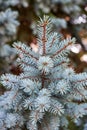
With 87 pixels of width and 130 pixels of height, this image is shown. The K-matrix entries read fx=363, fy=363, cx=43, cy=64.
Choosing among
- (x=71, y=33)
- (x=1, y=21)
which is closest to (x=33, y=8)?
(x=71, y=33)

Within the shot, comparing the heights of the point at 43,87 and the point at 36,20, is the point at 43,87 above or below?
below

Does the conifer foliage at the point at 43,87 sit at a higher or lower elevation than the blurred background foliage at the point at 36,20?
lower

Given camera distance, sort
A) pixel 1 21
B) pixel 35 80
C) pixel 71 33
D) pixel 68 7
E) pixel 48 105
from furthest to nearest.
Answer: pixel 71 33 < pixel 68 7 < pixel 1 21 < pixel 35 80 < pixel 48 105

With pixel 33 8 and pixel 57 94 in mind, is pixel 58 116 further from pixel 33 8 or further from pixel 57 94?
pixel 33 8

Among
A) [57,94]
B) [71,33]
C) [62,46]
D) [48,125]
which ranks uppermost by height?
[71,33]

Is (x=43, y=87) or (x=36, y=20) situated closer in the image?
(x=43, y=87)

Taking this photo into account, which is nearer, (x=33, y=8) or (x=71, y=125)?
(x=71, y=125)
